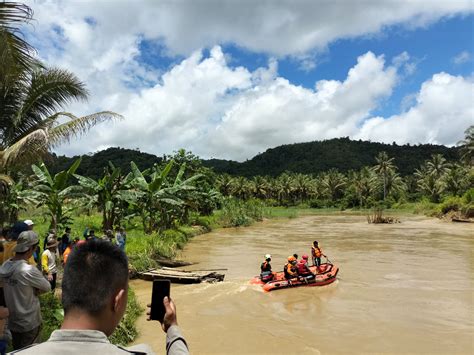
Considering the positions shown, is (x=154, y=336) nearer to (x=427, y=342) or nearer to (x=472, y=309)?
(x=427, y=342)

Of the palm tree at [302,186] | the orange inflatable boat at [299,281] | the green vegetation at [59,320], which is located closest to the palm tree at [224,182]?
the palm tree at [302,186]

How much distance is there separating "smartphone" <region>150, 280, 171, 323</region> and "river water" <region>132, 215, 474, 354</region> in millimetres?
6762

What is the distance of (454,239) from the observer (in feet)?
93.0

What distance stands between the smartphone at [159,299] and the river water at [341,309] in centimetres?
676

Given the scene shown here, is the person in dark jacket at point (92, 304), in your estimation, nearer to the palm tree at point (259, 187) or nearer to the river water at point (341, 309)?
the river water at point (341, 309)

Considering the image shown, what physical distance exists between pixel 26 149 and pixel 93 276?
6303 millimetres

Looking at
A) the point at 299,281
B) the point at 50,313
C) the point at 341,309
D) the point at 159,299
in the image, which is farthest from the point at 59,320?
the point at 299,281

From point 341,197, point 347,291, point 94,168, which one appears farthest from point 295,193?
point 347,291

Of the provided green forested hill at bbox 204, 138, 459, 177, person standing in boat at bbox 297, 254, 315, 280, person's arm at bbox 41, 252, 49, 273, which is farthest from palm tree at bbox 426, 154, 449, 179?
person's arm at bbox 41, 252, 49, 273

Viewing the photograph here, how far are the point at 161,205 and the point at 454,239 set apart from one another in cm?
1972

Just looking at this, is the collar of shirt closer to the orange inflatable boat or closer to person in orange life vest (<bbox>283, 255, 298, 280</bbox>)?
the orange inflatable boat

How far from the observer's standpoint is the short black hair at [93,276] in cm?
166

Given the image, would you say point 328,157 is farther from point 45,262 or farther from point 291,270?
point 45,262

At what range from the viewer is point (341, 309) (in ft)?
37.8
